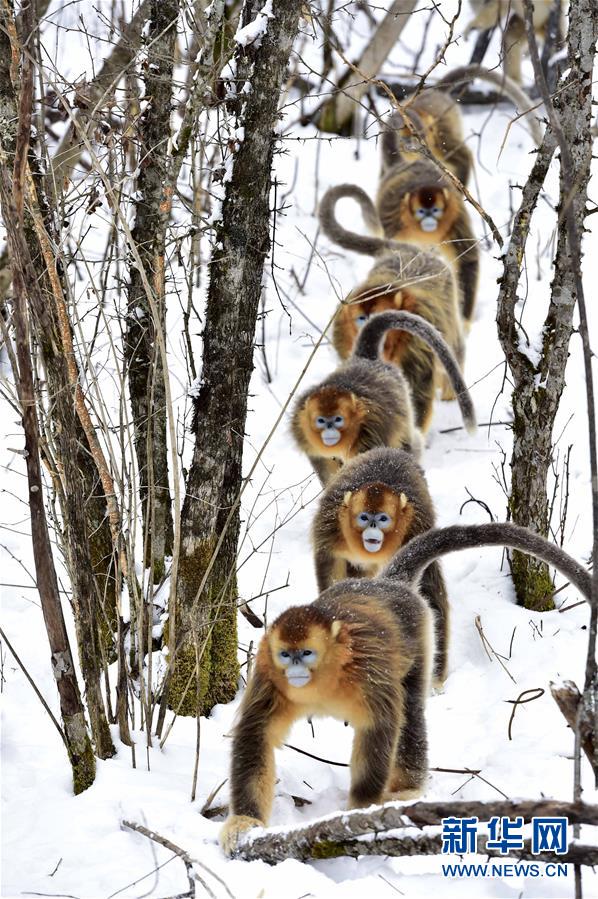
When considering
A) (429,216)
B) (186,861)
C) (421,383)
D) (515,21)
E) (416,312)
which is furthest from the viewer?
(515,21)

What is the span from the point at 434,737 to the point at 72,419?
191 centimetres

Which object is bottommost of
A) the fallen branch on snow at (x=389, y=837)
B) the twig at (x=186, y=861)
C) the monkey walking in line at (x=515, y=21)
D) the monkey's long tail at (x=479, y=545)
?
the twig at (x=186, y=861)

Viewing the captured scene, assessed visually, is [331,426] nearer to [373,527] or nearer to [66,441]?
[373,527]

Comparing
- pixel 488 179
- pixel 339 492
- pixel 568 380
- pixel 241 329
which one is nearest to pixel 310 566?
pixel 339 492

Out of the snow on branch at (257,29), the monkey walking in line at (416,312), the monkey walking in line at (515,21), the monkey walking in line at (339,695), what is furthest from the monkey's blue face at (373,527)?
the monkey walking in line at (515,21)

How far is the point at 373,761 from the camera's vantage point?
3566mm

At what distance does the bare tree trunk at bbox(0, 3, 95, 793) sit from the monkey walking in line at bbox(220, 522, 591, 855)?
52 cm

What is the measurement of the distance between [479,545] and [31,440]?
1.62 m

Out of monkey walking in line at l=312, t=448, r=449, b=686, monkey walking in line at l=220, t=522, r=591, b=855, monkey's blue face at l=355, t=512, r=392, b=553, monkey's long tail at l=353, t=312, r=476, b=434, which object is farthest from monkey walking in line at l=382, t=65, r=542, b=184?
monkey walking in line at l=220, t=522, r=591, b=855

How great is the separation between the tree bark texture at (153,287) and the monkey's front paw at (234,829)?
1.22 meters

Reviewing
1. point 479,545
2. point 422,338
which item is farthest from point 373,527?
point 422,338

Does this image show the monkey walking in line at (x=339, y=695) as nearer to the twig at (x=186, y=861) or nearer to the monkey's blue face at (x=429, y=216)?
the twig at (x=186, y=861)

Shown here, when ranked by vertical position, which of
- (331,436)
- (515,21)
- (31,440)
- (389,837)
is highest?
(515,21)

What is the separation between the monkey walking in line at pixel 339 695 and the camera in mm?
3469
